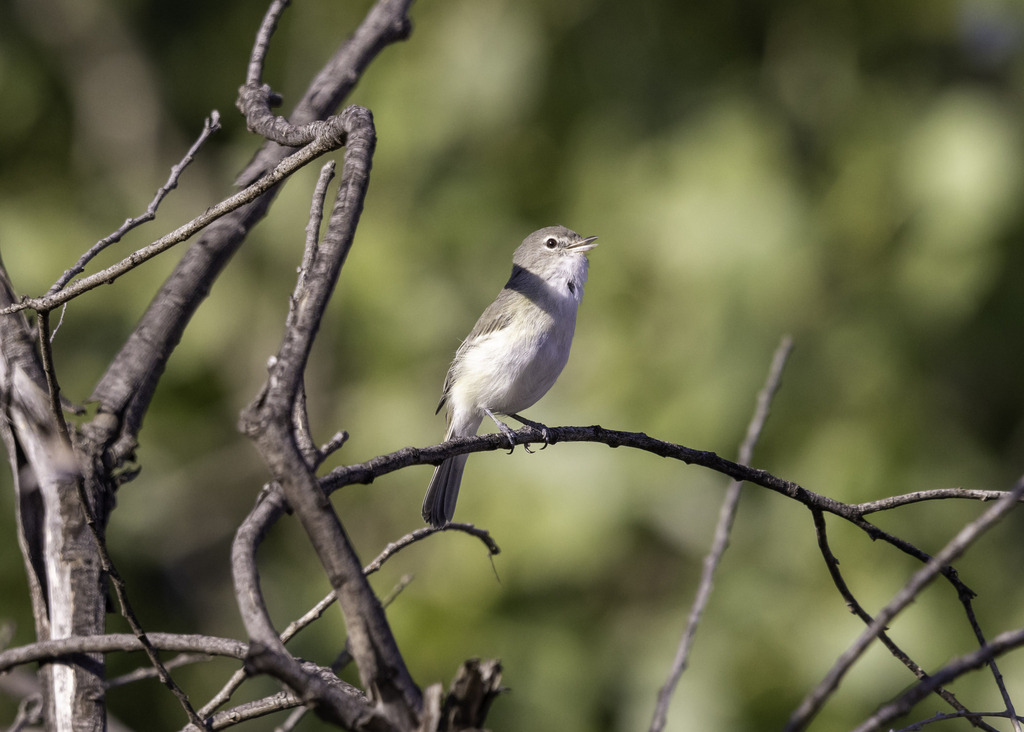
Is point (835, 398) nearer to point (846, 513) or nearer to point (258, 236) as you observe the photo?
point (846, 513)

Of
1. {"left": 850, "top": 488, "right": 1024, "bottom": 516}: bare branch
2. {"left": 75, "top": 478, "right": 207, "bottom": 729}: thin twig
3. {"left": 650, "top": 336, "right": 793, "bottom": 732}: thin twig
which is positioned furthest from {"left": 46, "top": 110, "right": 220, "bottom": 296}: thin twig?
{"left": 850, "top": 488, "right": 1024, "bottom": 516}: bare branch

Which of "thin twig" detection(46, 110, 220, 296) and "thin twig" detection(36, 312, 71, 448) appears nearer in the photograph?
"thin twig" detection(36, 312, 71, 448)

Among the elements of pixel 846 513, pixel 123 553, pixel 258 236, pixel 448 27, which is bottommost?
pixel 846 513

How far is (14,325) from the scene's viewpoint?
2145 millimetres

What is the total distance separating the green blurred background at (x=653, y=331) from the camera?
4.81 m

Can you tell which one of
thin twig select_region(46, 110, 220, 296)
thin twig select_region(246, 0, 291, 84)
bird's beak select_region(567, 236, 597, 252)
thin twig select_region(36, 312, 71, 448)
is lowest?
thin twig select_region(36, 312, 71, 448)

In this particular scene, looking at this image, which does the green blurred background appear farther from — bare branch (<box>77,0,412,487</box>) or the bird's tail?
bare branch (<box>77,0,412,487</box>)

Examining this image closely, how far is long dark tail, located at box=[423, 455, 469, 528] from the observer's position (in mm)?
3855

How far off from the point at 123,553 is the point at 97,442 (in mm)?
4395

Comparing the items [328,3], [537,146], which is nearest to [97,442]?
[537,146]

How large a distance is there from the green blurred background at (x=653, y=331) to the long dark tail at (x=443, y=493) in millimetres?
1115

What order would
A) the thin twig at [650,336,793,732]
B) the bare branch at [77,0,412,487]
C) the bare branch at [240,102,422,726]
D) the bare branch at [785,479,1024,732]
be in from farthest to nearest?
1. the bare branch at [77,0,412,487]
2. the thin twig at [650,336,793,732]
3. the bare branch at [240,102,422,726]
4. the bare branch at [785,479,1024,732]

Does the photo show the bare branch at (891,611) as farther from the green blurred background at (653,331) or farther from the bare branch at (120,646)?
the green blurred background at (653,331)

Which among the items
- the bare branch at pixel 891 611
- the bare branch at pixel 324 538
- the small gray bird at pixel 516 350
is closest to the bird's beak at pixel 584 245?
the small gray bird at pixel 516 350
